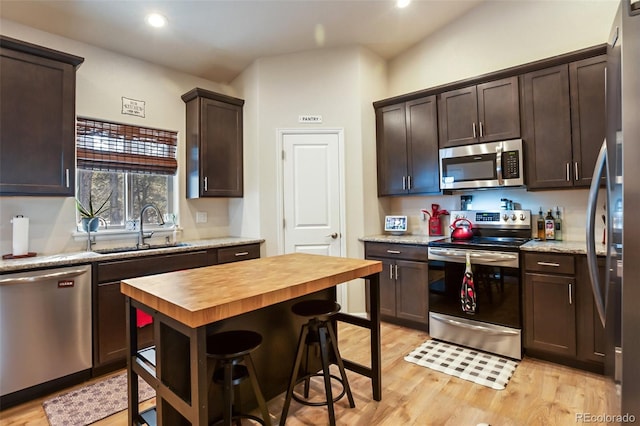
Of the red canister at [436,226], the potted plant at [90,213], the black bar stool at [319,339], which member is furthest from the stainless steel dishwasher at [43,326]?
the red canister at [436,226]

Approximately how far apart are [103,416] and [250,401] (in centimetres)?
94

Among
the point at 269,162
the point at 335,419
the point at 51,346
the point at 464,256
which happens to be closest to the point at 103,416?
the point at 51,346

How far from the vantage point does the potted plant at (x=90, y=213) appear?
2.87 meters

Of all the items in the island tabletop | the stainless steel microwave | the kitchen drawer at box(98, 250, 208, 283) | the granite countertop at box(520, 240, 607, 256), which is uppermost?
the stainless steel microwave

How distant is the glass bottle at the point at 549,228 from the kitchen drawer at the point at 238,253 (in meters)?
2.92

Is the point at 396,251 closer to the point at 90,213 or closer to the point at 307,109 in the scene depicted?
the point at 307,109

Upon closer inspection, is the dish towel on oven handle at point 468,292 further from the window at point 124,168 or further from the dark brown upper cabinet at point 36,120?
the dark brown upper cabinet at point 36,120

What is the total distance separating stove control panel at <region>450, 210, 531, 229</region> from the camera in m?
3.15

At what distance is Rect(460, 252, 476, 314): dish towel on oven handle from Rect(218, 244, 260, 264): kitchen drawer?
2162 millimetres

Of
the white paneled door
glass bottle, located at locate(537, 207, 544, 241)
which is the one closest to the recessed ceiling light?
the white paneled door

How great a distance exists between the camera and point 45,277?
2.23 metres

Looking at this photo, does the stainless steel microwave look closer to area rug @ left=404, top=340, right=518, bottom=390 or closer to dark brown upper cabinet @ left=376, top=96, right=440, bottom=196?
dark brown upper cabinet @ left=376, top=96, right=440, bottom=196

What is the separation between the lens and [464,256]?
2.89 meters

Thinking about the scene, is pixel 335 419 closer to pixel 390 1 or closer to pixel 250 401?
pixel 250 401
